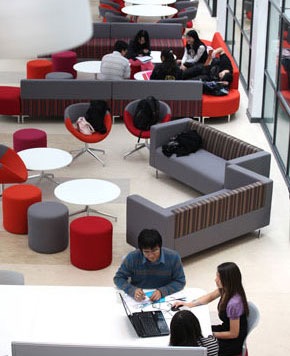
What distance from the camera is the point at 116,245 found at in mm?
9086

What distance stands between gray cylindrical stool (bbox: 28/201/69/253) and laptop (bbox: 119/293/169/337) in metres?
3.31

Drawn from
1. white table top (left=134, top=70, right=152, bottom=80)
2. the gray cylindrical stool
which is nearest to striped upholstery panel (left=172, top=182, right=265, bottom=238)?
the gray cylindrical stool

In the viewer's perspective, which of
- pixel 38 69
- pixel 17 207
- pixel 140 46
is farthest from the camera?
pixel 140 46

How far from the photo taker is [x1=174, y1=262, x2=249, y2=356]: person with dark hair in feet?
17.8

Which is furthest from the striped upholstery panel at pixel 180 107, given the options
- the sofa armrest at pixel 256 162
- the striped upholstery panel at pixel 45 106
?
the sofa armrest at pixel 256 162

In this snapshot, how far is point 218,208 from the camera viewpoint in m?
8.66

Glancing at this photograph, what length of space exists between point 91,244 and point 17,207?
131cm

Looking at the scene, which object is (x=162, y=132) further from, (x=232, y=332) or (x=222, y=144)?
(x=232, y=332)

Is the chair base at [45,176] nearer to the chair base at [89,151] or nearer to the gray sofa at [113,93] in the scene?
the chair base at [89,151]

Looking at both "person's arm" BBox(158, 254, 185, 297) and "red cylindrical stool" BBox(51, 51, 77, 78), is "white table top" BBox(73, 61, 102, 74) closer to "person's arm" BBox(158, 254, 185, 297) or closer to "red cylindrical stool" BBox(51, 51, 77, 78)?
"red cylindrical stool" BBox(51, 51, 77, 78)

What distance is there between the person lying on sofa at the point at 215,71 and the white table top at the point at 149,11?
4.31 meters

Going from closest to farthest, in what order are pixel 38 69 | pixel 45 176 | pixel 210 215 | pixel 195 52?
1. pixel 210 215
2. pixel 45 176
3. pixel 195 52
4. pixel 38 69

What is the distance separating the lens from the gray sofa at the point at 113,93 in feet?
42.8

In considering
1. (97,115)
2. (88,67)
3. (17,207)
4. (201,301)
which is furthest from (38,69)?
(201,301)
